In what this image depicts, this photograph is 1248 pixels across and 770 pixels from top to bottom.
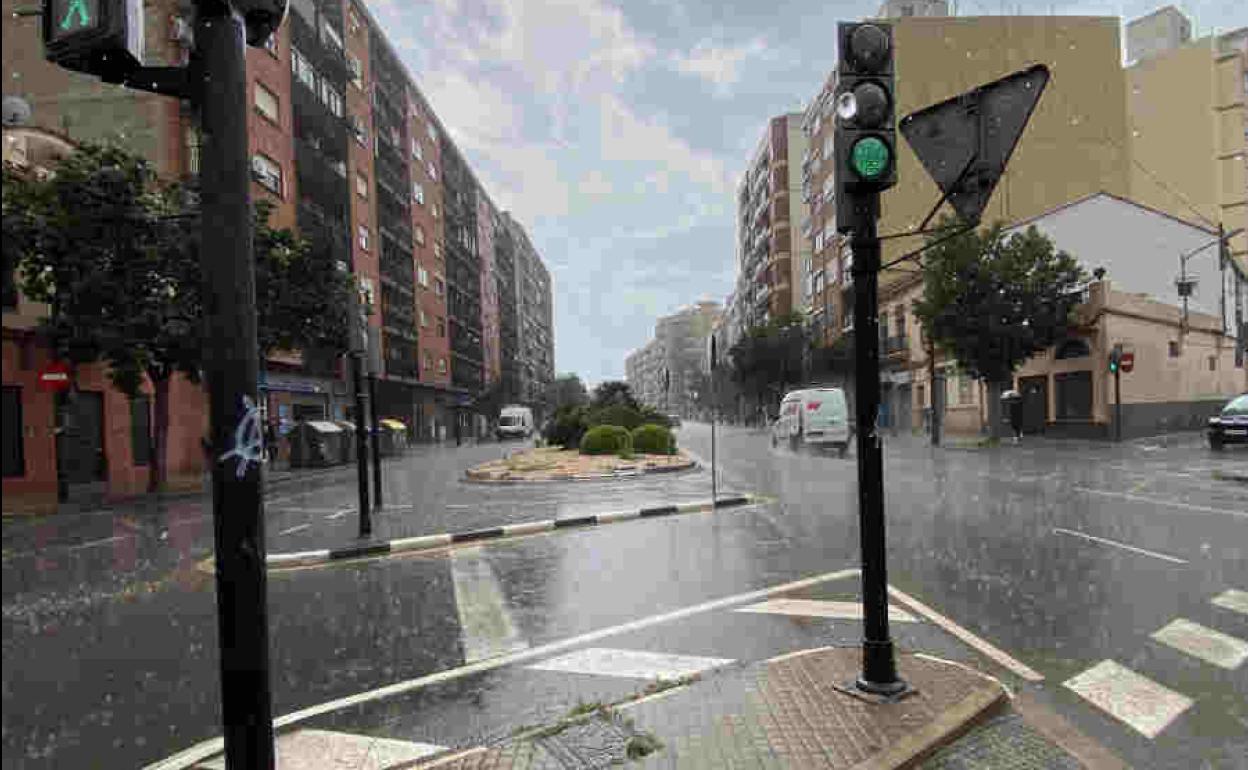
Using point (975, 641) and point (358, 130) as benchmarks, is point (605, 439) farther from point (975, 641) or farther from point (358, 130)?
point (358, 130)

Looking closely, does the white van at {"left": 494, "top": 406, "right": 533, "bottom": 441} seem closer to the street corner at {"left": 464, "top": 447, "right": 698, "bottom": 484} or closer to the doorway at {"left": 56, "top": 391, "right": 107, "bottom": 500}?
the street corner at {"left": 464, "top": 447, "right": 698, "bottom": 484}

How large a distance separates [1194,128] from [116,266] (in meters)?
60.8

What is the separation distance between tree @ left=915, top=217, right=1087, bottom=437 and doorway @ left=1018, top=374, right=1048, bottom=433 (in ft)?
14.4

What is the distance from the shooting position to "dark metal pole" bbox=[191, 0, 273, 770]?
2.19 metres

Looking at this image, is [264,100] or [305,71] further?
[305,71]

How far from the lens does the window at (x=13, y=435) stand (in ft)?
4.02

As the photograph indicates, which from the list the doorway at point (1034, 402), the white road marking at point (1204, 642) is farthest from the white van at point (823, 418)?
the white road marking at point (1204, 642)

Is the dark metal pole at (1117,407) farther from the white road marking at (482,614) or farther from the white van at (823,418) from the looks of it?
the white road marking at (482,614)

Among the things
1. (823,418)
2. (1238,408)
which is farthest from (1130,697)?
(823,418)

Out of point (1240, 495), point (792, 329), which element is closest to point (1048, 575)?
point (1240, 495)

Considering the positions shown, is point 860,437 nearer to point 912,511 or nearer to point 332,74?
point 912,511

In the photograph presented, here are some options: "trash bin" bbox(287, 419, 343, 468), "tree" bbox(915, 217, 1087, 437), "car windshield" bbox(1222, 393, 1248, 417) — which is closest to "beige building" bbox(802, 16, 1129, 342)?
"tree" bbox(915, 217, 1087, 437)

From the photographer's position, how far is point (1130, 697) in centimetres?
390

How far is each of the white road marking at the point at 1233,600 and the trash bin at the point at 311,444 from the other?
2829cm
